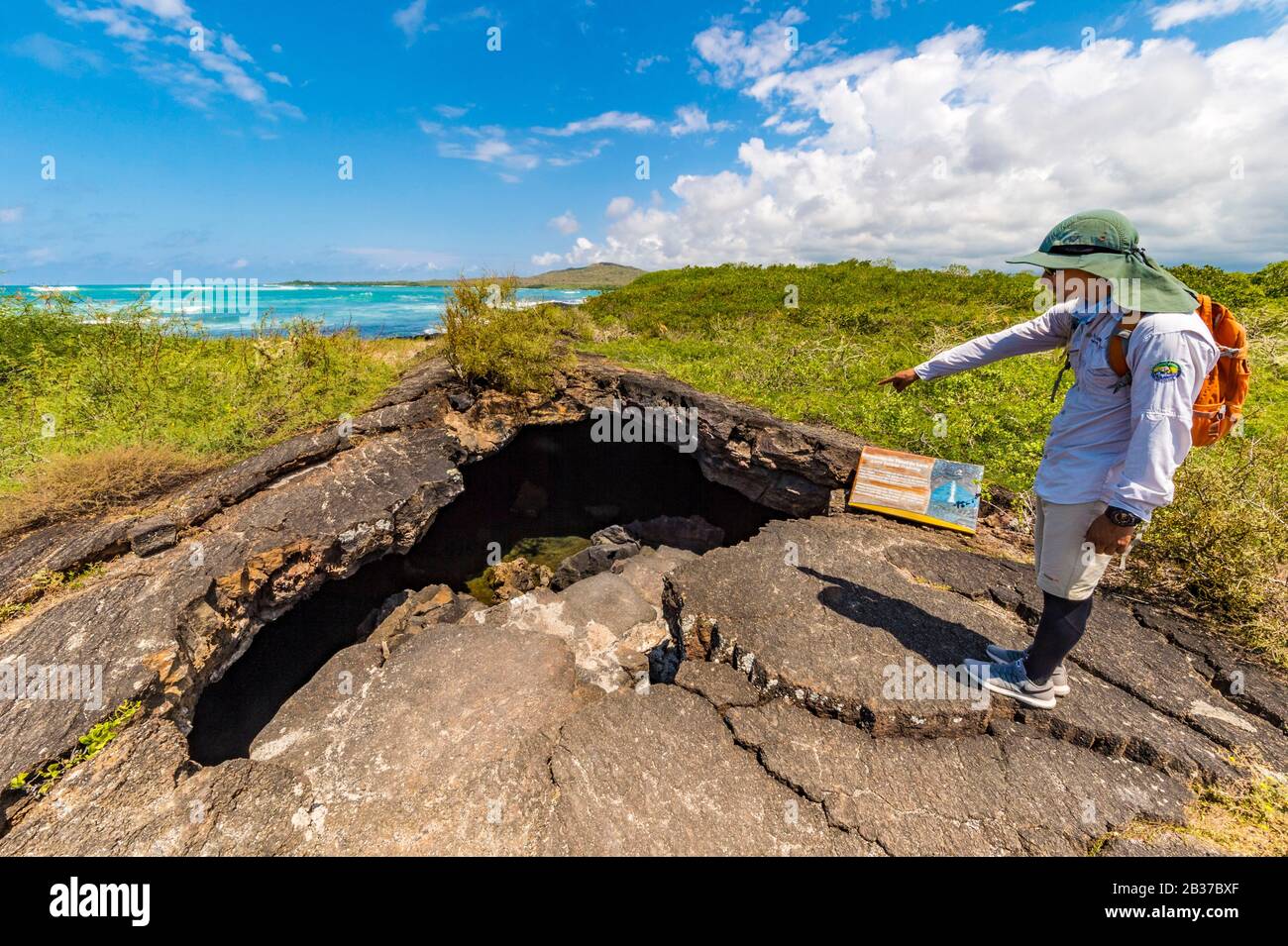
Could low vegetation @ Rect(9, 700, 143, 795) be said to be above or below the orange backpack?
below

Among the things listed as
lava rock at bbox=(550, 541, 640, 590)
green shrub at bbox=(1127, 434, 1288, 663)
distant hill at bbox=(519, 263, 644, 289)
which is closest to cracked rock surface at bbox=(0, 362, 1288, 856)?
green shrub at bbox=(1127, 434, 1288, 663)

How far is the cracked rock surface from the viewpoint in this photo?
8.08ft

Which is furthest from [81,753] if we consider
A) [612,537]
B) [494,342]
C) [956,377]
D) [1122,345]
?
[956,377]

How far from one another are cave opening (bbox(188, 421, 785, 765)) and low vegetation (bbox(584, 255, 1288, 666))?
2.44 meters

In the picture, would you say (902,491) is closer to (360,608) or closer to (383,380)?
(360,608)

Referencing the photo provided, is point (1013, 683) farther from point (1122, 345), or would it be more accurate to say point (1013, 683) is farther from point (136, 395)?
→ point (136, 395)

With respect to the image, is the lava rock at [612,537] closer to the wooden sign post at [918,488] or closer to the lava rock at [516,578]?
the lava rock at [516,578]

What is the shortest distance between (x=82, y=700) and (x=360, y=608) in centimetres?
438

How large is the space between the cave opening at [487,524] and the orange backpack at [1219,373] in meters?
6.06

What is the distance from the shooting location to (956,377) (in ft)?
26.6

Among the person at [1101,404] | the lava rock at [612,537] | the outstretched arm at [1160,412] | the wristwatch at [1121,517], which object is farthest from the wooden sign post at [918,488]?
the lava rock at [612,537]

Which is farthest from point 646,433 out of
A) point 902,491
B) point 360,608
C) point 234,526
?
point 234,526

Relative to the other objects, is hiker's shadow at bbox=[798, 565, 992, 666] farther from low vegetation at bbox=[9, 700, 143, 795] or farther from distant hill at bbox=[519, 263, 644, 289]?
distant hill at bbox=[519, 263, 644, 289]

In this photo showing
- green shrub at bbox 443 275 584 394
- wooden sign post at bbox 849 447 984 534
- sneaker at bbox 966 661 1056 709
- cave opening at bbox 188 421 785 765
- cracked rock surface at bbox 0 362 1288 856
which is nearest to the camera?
cracked rock surface at bbox 0 362 1288 856
